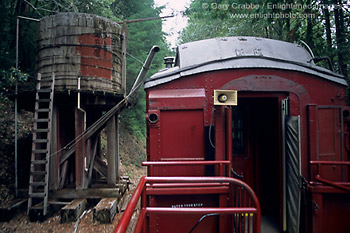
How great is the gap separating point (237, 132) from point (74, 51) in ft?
15.6

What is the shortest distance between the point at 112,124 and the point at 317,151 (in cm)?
508

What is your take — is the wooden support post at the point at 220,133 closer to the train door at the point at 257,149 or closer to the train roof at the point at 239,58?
the train roof at the point at 239,58

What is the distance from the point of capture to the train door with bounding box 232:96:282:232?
4.45 m

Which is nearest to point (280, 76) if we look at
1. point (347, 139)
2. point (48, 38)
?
point (347, 139)

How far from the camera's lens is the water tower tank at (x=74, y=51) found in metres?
5.74

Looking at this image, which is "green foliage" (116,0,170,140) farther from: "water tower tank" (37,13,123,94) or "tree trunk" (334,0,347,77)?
"tree trunk" (334,0,347,77)

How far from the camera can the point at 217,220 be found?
3.53 meters

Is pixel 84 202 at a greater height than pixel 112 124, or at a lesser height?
lesser

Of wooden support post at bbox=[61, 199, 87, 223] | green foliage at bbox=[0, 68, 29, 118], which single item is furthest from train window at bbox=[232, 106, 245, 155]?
green foliage at bbox=[0, 68, 29, 118]

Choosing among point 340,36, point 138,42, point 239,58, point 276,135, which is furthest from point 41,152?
point 340,36

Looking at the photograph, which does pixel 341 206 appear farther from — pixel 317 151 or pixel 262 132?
pixel 262 132

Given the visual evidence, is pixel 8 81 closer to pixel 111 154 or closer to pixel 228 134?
pixel 111 154

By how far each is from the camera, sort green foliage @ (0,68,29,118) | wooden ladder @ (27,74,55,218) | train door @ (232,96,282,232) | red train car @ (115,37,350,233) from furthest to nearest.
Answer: green foliage @ (0,68,29,118)
wooden ladder @ (27,74,55,218)
train door @ (232,96,282,232)
red train car @ (115,37,350,233)

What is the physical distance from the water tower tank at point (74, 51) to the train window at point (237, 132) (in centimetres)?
338
